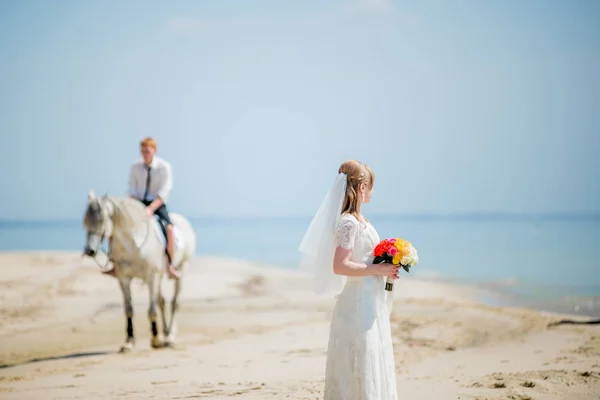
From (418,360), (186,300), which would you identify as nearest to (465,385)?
(418,360)

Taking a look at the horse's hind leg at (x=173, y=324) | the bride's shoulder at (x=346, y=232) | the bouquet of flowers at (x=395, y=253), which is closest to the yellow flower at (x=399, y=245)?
the bouquet of flowers at (x=395, y=253)

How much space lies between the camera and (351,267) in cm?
507

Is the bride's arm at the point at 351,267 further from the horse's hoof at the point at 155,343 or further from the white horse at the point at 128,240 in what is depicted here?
the horse's hoof at the point at 155,343

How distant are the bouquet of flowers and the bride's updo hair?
317 millimetres

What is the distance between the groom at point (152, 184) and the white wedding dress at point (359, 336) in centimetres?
559

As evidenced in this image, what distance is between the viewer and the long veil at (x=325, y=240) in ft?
17.2

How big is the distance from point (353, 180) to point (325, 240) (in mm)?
542

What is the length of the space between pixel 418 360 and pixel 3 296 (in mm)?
10571

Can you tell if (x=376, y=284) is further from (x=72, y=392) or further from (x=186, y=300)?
(x=186, y=300)

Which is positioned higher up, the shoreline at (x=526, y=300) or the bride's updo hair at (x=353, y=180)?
the bride's updo hair at (x=353, y=180)

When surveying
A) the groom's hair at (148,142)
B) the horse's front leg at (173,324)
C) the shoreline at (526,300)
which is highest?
the groom's hair at (148,142)

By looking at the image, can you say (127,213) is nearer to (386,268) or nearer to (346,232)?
(346,232)

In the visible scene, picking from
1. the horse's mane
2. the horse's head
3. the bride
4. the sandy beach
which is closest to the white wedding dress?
the bride

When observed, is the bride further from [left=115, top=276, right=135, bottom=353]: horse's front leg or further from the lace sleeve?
[left=115, top=276, right=135, bottom=353]: horse's front leg
